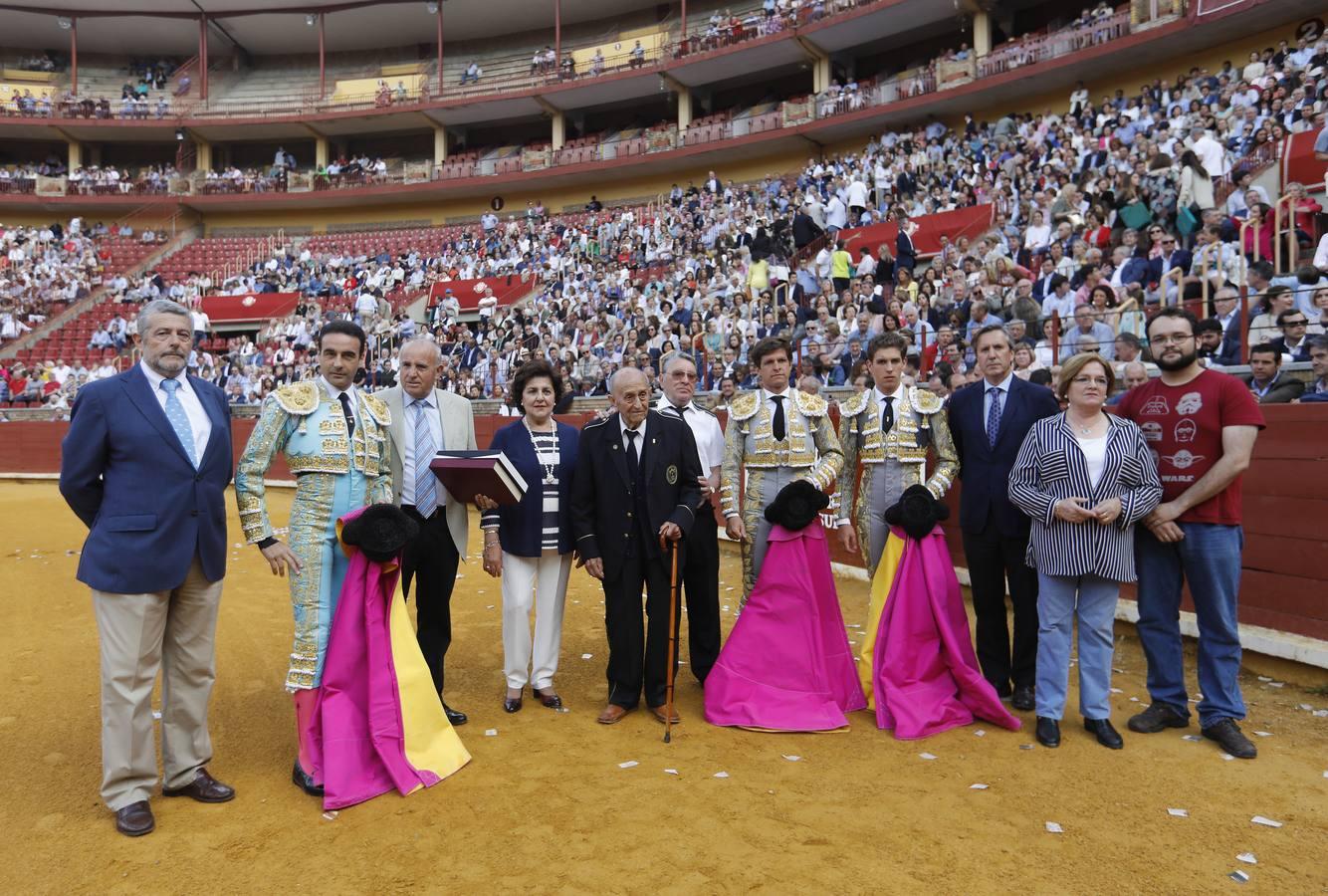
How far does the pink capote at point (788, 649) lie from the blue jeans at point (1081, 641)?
82cm

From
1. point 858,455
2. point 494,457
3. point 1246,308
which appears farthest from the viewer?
point 1246,308

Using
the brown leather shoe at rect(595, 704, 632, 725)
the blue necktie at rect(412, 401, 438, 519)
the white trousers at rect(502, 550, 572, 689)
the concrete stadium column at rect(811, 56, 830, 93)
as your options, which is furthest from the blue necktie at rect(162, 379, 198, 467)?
the concrete stadium column at rect(811, 56, 830, 93)

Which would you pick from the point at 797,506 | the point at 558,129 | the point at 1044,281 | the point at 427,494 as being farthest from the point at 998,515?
the point at 558,129

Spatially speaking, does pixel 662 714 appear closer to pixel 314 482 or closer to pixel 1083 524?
pixel 314 482

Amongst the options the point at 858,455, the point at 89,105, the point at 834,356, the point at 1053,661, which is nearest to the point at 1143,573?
the point at 1053,661

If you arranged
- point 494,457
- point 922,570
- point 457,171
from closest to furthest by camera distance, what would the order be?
point 494,457
point 922,570
point 457,171

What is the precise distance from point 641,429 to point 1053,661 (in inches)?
79.1

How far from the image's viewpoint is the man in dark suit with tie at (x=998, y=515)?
404cm

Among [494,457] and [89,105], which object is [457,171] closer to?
[89,105]

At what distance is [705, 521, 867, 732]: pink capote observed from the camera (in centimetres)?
396

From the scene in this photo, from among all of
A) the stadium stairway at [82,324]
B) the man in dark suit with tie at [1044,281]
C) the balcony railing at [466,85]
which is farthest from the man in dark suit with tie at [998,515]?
the stadium stairway at [82,324]

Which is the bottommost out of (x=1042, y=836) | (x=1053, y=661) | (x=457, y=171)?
(x=1042, y=836)

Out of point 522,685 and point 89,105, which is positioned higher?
point 89,105

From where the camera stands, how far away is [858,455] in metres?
4.55
